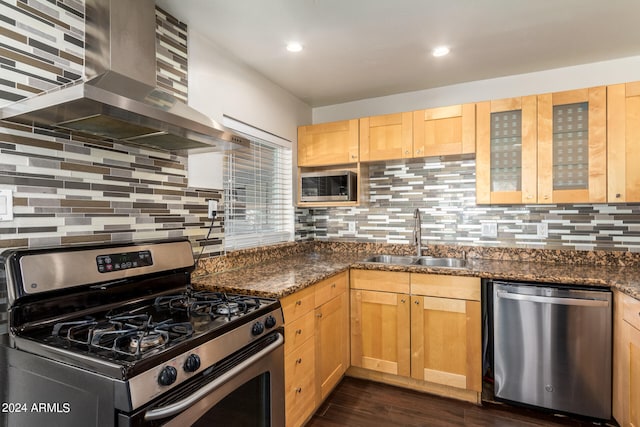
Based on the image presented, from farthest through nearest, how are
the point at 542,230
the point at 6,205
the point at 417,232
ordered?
the point at 417,232, the point at 542,230, the point at 6,205

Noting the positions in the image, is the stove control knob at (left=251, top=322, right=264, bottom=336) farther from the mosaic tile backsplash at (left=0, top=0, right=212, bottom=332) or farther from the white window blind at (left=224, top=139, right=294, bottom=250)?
the white window blind at (left=224, top=139, right=294, bottom=250)

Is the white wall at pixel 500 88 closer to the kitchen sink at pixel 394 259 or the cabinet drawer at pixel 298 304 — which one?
the kitchen sink at pixel 394 259

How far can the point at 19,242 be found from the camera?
1259 mm

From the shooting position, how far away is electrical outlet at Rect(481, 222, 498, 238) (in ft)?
8.88

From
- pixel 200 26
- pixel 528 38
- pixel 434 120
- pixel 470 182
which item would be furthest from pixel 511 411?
pixel 200 26

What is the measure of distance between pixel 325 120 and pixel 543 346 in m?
2.61

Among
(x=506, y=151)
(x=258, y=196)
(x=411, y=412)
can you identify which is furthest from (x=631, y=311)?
(x=258, y=196)

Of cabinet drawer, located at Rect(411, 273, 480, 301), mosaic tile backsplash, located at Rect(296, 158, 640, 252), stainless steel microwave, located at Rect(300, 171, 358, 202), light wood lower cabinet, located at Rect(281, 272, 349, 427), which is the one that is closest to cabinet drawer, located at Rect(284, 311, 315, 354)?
light wood lower cabinet, located at Rect(281, 272, 349, 427)

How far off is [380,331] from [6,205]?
2.22 m

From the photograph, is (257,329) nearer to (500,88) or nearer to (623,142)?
(623,142)

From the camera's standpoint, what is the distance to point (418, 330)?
7.77ft

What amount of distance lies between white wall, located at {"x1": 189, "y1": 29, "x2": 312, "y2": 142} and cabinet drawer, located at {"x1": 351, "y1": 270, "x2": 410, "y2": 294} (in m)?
1.37

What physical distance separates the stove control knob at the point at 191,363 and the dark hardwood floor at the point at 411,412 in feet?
4.21

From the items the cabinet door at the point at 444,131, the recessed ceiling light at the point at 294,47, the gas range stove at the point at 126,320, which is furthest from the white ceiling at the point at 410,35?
the gas range stove at the point at 126,320
